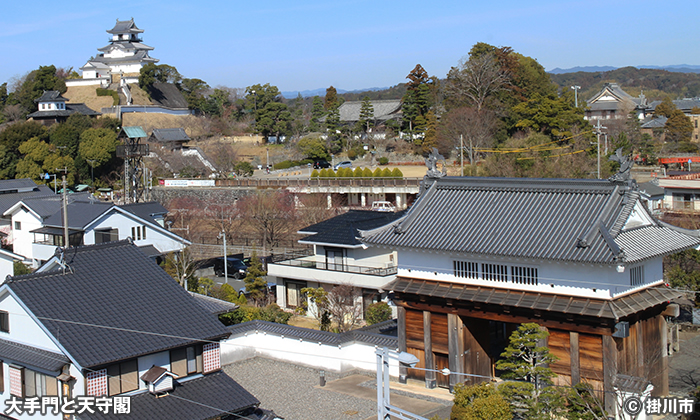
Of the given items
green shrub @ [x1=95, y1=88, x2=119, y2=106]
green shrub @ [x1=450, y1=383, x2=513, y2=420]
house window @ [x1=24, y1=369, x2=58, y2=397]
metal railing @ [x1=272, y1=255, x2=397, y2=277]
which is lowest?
green shrub @ [x1=450, y1=383, x2=513, y2=420]

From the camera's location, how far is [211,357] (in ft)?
47.5

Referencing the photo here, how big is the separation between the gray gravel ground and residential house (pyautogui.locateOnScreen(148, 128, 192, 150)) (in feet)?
149

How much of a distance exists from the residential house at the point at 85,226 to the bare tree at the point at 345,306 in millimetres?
9785

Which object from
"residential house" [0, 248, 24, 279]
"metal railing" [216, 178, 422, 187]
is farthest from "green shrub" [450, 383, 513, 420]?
"metal railing" [216, 178, 422, 187]

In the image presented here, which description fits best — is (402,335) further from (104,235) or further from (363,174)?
(363,174)

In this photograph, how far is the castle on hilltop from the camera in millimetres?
73938

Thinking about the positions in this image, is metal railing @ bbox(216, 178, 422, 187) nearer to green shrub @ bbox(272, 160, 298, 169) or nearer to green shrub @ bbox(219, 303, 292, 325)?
green shrub @ bbox(272, 160, 298, 169)


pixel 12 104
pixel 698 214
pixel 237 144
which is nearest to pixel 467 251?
pixel 698 214

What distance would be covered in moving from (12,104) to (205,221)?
126 feet

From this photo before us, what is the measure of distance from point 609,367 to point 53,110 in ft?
204

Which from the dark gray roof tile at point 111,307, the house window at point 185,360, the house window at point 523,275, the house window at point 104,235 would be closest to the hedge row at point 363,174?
the house window at point 104,235

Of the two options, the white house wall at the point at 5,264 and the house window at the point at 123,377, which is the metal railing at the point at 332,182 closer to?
the white house wall at the point at 5,264

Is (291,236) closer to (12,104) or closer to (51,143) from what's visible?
(51,143)

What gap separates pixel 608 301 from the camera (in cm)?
1480
